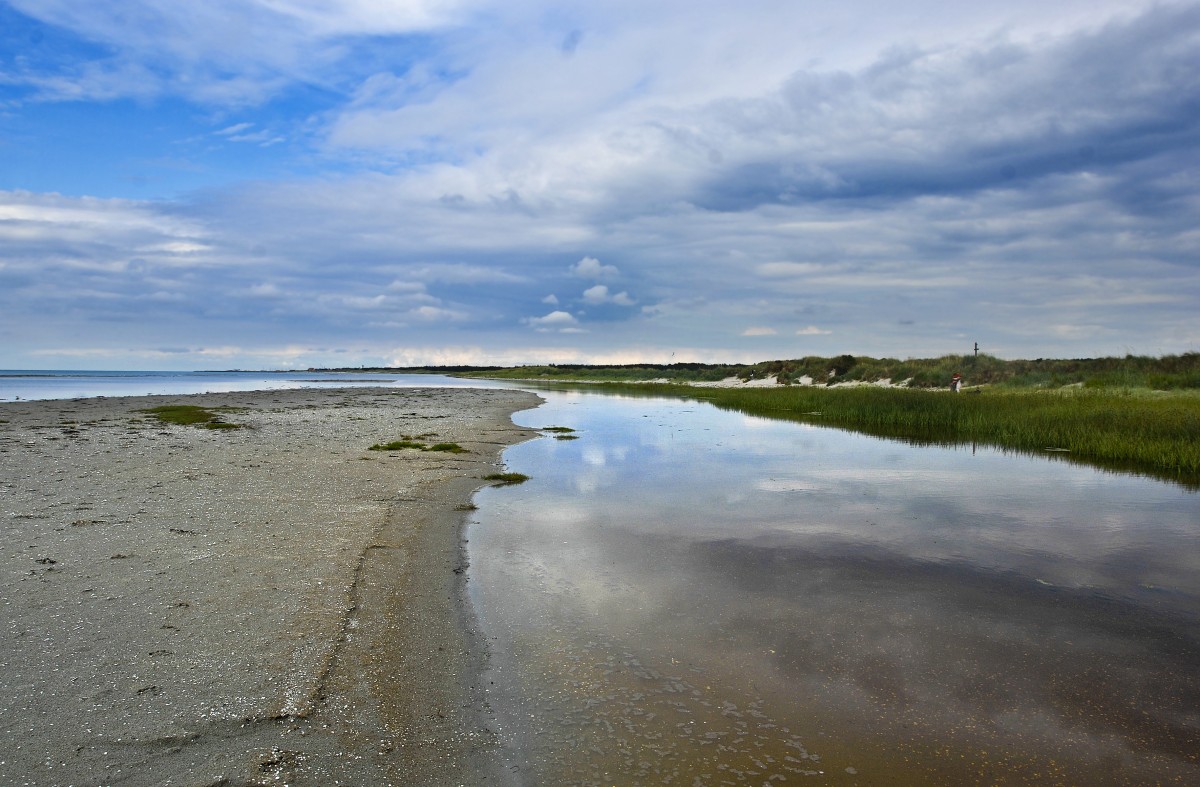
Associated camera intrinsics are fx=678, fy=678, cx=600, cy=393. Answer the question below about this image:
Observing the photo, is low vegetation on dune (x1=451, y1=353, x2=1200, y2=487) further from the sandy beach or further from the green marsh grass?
the sandy beach

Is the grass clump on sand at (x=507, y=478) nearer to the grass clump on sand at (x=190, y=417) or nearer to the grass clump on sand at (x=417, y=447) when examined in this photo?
the grass clump on sand at (x=417, y=447)

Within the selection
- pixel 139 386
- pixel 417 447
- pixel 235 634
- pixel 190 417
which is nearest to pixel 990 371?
pixel 417 447

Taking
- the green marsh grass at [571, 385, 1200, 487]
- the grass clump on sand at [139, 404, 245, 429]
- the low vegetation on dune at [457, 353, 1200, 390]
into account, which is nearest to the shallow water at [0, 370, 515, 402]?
the grass clump on sand at [139, 404, 245, 429]

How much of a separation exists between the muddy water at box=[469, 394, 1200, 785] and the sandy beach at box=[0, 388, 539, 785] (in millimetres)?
686

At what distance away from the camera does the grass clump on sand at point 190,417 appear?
89.2 feet

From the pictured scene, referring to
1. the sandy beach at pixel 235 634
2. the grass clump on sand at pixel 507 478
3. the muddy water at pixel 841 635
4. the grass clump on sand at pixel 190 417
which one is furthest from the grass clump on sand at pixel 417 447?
the grass clump on sand at pixel 190 417

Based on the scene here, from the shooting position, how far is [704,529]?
1159cm

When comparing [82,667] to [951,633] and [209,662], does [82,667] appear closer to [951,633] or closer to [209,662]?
[209,662]

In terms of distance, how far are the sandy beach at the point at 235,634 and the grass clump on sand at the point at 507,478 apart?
5.86 feet

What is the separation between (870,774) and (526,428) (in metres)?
25.8

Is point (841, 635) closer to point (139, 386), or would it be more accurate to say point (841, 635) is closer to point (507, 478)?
point (507, 478)

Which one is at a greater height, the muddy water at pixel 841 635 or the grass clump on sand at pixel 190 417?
the grass clump on sand at pixel 190 417

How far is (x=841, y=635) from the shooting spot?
700 cm

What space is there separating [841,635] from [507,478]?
10.5 meters
